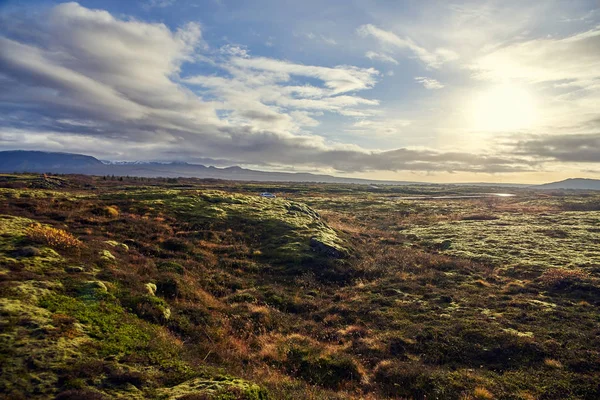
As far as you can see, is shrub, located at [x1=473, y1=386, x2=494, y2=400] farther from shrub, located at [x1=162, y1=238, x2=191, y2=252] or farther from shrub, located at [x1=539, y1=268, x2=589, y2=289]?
shrub, located at [x1=162, y1=238, x2=191, y2=252]

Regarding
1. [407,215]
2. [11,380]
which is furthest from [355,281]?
[407,215]

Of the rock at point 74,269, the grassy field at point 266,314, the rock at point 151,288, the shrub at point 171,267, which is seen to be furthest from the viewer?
the shrub at point 171,267

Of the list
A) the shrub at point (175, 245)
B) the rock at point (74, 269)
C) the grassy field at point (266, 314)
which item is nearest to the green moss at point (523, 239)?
the grassy field at point (266, 314)

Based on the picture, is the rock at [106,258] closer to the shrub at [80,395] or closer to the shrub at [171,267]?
the shrub at [171,267]

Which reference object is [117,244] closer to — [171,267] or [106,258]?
[171,267]

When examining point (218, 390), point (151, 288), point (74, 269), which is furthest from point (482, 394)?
point (74, 269)

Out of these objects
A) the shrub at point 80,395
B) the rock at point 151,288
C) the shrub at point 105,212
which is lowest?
the rock at point 151,288

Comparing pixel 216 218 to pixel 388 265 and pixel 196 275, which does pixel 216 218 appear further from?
pixel 388 265

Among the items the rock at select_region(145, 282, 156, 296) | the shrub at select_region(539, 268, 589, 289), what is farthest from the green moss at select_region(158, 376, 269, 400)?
the shrub at select_region(539, 268, 589, 289)
